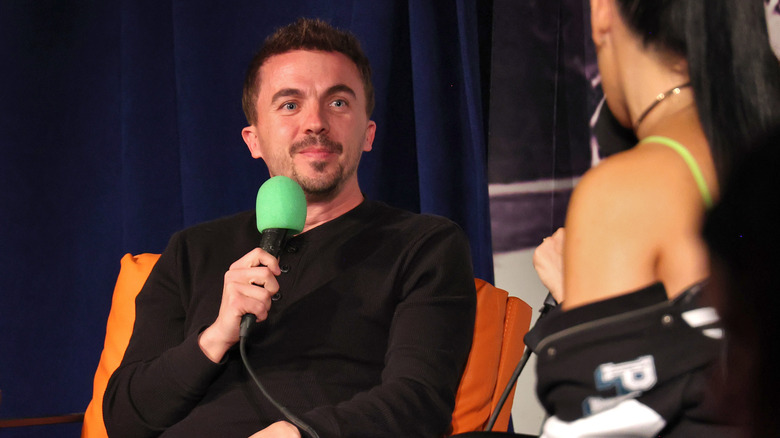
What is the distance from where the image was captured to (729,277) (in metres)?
0.45

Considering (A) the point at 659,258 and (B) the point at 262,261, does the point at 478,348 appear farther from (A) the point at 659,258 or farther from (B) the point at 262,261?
(A) the point at 659,258

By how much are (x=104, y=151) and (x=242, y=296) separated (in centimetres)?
147

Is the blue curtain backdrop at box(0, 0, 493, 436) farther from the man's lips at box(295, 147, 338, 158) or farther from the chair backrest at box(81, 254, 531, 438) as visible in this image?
the chair backrest at box(81, 254, 531, 438)

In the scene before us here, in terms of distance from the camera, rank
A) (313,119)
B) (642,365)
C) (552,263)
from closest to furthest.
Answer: (642,365) → (552,263) → (313,119)

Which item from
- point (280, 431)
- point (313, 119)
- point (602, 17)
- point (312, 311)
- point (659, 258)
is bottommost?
point (280, 431)

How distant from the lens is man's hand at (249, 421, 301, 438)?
1.27 metres

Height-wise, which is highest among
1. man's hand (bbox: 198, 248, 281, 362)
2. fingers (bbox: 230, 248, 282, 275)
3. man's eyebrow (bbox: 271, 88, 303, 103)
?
man's eyebrow (bbox: 271, 88, 303, 103)

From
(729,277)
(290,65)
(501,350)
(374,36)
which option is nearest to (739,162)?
(729,277)

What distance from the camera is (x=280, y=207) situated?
137 centimetres

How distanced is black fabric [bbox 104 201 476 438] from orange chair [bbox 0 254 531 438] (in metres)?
0.08

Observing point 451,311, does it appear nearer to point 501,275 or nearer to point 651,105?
point 501,275

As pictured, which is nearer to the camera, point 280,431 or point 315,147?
point 280,431

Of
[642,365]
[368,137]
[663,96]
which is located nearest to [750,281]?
[642,365]

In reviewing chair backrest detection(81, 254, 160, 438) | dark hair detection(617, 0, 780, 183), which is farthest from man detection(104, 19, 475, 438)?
dark hair detection(617, 0, 780, 183)
